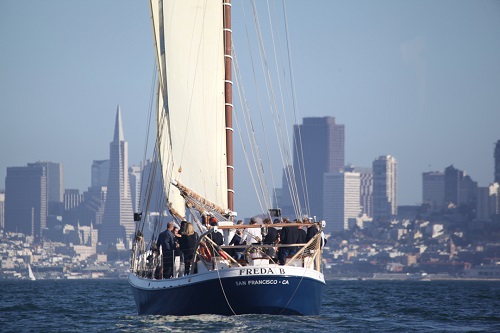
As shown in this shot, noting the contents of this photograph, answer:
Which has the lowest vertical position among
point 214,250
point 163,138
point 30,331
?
point 30,331

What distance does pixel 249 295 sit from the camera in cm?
3184

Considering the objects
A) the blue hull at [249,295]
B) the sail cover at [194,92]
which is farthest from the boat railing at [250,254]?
the sail cover at [194,92]

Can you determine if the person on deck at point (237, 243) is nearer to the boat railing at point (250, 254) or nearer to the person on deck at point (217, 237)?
the boat railing at point (250, 254)

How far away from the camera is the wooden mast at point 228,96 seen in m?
38.1

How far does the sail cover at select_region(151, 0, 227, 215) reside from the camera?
124 feet

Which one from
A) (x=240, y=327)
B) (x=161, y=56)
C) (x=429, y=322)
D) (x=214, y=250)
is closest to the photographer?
(x=240, y=327)

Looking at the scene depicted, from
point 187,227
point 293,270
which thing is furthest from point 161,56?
point 293,270

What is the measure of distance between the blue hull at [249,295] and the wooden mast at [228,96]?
18.1ft

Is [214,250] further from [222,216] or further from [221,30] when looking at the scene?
[221,30]

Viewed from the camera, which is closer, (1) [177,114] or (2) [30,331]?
(2) [30,331]

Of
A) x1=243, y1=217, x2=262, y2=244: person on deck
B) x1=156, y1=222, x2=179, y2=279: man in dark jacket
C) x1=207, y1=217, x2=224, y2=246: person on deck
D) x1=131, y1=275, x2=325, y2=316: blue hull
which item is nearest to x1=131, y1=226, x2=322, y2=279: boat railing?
x1=207, y1=217, x2=224, y2=246: person on deck

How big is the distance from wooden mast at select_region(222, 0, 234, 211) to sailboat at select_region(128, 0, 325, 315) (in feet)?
0.10

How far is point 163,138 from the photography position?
40.8 metres

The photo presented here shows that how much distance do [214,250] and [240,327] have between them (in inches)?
118
